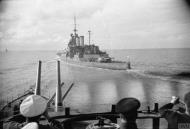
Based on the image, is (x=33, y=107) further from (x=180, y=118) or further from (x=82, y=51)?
(x=82, y=51)

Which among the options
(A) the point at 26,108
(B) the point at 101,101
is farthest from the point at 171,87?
(A) the point at 26,108

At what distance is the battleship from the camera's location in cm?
6259

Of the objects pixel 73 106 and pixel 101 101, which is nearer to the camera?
pixel 73 106

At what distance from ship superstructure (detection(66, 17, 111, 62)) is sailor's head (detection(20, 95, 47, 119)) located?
2622 inches

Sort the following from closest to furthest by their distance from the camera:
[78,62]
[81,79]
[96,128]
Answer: [96,128], [81,79], [78,62]

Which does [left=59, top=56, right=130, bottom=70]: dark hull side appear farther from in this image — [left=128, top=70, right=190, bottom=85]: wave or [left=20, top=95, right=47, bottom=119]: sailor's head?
[left=20, top=95, right=47, bottom=119]: sailor's head

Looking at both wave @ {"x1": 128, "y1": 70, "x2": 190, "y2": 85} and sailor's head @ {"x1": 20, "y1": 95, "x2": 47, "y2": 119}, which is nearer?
sailor's head @ {"x1": 20, "y1": 95, "x2": 47, "y2": 119}

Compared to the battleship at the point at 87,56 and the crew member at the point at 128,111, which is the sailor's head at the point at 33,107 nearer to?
the crew member at the point at 128,111

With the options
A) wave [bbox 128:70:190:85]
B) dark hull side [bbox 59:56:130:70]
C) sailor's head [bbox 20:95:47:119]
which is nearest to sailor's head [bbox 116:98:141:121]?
sailor's head [bbox 20:95:47:119]

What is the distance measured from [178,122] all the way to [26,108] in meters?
1.90

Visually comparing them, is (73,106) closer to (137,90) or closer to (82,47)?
(137,90)

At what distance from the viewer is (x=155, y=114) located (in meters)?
4.85

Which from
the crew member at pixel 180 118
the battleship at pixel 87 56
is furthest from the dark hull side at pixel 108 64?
the crew member at pixel 180 118

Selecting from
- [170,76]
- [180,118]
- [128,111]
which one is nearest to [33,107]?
[128,111]
